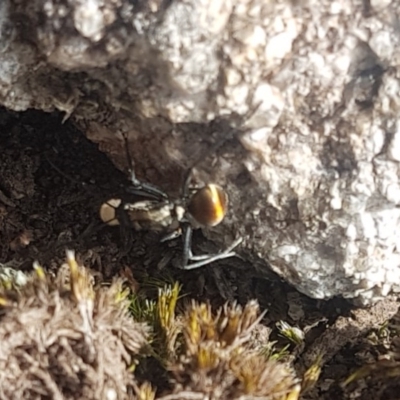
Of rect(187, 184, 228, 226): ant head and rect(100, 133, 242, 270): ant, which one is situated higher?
rect(187, 184, 228, 226): ant head

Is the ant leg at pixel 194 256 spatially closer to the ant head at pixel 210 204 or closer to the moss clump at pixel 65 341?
the ant head at pixel 210 204

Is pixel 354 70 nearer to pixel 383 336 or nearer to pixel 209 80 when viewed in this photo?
pixel 209 80

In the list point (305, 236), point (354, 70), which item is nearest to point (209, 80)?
point (354, 70)

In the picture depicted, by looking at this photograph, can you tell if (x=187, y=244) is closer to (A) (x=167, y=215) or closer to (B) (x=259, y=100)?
(A) (x=167, y=215)

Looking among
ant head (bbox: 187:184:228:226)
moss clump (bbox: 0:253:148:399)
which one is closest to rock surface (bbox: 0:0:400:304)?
ant head (bbox: 187:184:228:226)

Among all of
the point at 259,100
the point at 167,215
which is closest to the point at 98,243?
the point at 167,215

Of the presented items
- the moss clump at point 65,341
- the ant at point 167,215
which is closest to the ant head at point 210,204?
the ant at point 167,215

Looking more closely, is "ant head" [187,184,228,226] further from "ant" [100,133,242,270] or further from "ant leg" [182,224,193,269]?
"ant leg" [182,224,193,269]
